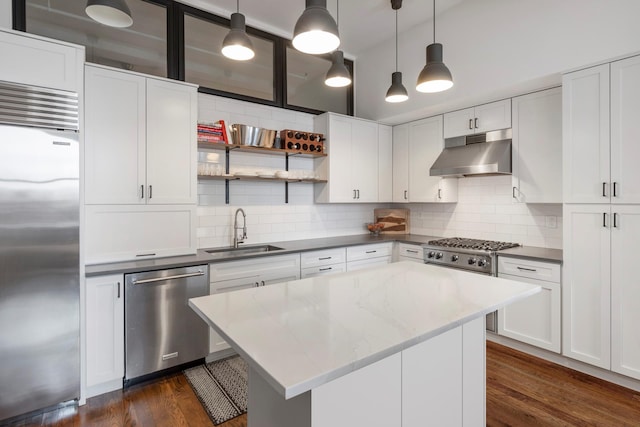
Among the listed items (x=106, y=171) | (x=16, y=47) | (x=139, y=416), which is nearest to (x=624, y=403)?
(x=139, y=416)

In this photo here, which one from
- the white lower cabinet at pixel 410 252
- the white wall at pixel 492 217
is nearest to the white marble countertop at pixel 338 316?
the white lower cabinet at pixel 410 252

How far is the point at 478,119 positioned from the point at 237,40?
9.01 feet

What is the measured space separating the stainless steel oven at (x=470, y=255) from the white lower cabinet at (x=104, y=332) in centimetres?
300

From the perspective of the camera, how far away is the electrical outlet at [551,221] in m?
3.40

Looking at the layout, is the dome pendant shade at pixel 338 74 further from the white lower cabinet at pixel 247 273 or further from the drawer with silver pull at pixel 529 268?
the drawer with silver pull at pixel 529 268

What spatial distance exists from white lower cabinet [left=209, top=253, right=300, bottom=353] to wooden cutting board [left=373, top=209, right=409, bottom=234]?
1.85 m

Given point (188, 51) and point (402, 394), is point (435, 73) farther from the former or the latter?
point (188, 51)

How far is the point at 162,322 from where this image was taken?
2.66 metres

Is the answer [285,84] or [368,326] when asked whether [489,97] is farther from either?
[368,326]

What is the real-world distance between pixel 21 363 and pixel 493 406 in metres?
3.11

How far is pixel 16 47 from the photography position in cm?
214

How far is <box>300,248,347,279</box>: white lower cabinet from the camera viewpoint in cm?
349

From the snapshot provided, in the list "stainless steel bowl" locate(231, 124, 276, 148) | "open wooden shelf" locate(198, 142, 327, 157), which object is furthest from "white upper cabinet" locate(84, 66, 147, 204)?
"stainless steel bowl" locate(231, 124, 276, 148)

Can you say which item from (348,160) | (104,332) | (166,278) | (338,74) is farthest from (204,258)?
(348,160)
